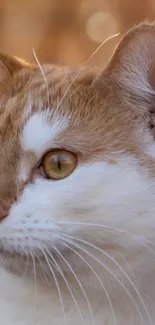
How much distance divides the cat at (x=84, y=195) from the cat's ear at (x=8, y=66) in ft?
0.31

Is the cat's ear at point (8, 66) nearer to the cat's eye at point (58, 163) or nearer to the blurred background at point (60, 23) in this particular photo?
the cat's eye at point (58, 163)

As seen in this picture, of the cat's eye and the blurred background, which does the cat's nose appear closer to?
the cat's eye

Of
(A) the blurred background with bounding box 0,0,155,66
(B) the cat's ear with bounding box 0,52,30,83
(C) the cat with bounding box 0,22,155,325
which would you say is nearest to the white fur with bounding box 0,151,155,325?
(C) the cat with bounding box 0,22,155,325

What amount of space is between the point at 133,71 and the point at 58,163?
0.16 metres

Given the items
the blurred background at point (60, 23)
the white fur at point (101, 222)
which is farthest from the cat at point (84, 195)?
the blurred background at point (60, 23)

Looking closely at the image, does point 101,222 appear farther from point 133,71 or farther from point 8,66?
point 8,66

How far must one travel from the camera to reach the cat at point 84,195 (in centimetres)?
67

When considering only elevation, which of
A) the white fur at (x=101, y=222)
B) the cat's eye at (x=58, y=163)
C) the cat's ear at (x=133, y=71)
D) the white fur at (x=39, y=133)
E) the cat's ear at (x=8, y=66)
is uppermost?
the cat's ear at (x=8, y=66)

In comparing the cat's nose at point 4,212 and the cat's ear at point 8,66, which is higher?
the cat's ear at point 8,66

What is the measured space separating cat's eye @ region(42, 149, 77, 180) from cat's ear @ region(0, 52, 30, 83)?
0.70 ft

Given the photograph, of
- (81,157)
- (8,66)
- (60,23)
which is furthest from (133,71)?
(60,23)

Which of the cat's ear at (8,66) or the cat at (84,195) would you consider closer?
the cat at (84,195)

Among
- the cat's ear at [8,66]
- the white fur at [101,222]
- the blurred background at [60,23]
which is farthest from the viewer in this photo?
the blurred background at [60,23]

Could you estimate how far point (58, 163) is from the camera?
2.29 ft
